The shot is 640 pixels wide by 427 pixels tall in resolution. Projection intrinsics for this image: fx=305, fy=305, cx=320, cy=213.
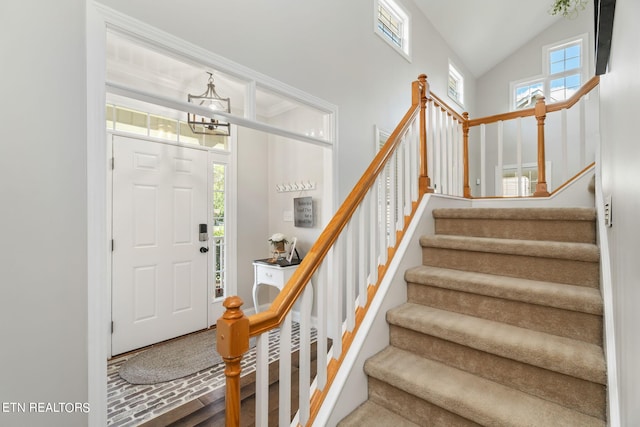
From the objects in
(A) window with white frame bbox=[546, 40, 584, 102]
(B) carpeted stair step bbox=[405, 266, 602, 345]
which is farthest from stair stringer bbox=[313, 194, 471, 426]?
(A) window with white frame bbox=[546, 40, 584, 102]

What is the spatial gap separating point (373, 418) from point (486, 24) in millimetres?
6232

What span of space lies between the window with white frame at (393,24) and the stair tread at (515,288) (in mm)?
3068

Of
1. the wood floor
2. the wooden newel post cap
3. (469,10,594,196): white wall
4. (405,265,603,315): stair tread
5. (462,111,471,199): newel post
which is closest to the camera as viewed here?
the wooden newel post cap

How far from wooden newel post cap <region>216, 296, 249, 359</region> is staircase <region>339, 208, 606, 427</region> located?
0.79m

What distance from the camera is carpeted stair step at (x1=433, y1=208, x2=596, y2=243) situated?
5.66 ft

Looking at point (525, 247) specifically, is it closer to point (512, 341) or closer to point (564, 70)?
point (512, 341)

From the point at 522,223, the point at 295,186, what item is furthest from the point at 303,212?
the point at 522,223

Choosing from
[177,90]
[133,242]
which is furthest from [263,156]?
[133,242]

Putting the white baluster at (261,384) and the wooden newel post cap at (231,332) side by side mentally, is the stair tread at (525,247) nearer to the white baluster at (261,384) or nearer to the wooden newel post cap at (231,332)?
the white baluster at (261,384)

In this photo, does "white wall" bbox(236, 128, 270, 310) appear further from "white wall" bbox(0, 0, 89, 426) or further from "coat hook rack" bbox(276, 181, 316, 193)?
"white wall" bbox(0, 0, 89, 426)

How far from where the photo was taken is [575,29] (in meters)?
5.62

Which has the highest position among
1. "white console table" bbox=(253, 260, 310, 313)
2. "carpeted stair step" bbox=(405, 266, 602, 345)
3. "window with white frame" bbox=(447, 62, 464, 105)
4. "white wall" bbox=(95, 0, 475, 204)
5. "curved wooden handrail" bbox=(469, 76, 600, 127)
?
"window with white frame" bbox=(447, 62, 464, 105)

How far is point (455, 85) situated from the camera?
592 cm

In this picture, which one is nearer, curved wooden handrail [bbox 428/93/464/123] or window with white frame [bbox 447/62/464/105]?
curved wooden handrail [bbox 428/93/464/123]
